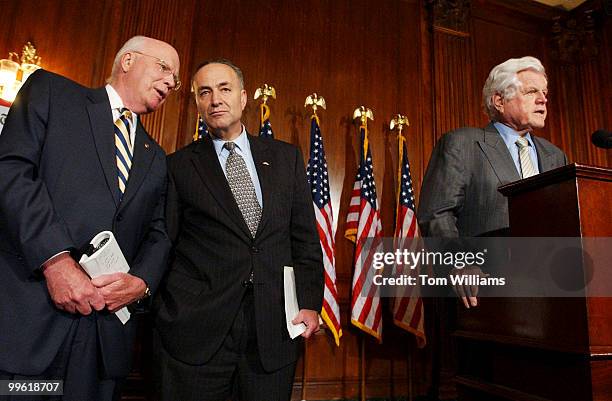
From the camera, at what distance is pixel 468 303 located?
173 cm

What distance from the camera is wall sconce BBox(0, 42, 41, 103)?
290cm

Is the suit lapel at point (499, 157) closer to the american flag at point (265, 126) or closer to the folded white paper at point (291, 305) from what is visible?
the folded white paper at point (291, 305)

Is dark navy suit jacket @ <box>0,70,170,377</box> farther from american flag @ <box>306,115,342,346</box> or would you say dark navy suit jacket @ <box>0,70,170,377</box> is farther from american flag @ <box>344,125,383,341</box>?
american flag @ <box>344,125,383,341</box>

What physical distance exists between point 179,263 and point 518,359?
4.13ft

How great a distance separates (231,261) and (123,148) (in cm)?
56

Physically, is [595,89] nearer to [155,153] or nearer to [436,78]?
[436,78]

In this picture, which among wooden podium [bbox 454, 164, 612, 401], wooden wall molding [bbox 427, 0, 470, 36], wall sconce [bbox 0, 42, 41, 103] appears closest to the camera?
wooden podium [bbox 454, 164, 612, 401]

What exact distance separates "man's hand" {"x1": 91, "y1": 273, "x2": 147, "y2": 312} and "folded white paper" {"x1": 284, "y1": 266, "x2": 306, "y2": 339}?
52cm

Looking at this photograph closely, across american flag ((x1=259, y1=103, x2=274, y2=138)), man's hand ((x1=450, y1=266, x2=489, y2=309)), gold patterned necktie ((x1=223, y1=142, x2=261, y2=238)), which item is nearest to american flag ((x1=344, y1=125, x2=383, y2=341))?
american flag ((x1=259, y1=103, x2=274, y2=138))

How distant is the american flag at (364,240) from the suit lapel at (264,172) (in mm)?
1805

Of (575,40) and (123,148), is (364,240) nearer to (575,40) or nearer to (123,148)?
(123,148)

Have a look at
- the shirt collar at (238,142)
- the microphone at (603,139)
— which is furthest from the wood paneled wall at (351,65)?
the microphone at (603,139)

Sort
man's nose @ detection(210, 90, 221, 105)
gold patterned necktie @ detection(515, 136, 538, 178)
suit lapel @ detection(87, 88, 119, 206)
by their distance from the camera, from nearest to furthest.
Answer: suit lapel @ detection(87, 88, 119, 206)
man's nose @ detection(210, 90, 221, 105)
gold patterned necktie @ detection(515, 136, 538, 178)

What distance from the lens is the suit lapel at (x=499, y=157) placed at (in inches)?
77.9
